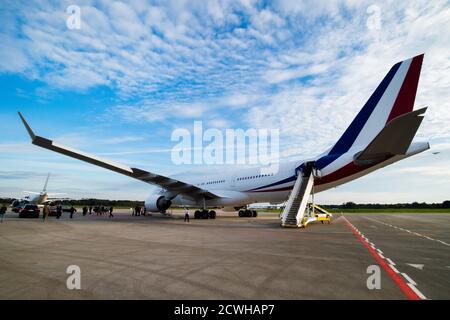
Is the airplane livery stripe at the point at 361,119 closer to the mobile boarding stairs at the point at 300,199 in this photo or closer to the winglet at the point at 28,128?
the mobile boarding stairs at the point at 300,199

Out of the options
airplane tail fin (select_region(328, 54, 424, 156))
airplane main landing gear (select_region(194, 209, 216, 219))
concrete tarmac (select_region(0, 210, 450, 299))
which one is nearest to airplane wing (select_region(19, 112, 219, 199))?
airplane main landing gear (select_region(194, 209, 216, 219))

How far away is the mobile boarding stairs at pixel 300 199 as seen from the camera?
20.3 m

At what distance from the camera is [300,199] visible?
842 inches

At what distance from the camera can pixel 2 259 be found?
28.0 ft

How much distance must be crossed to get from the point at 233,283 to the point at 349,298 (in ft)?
7.12

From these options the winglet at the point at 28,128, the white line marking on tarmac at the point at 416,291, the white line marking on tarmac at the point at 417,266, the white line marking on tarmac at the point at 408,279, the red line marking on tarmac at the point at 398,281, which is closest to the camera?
the white line marking on tarmac at the point at 416,291

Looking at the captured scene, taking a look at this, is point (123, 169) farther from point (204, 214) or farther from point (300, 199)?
point (300, 199)

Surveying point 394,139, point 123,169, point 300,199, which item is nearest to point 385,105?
point 394,139

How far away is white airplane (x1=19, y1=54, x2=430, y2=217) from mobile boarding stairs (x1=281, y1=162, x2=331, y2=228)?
46 centimetres

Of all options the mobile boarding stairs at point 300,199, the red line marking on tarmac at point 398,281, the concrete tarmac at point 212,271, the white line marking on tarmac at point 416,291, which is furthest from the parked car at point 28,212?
the white line marking on tarmac at point 416,291

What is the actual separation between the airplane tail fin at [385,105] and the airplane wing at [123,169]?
12684 mm

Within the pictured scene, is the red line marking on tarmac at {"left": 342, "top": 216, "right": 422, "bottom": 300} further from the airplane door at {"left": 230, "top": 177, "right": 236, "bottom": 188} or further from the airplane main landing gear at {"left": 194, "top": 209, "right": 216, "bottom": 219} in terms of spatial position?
the airplane main landing gear at {"left": 194, "top": 209, "right": 216, "bottom": 219}
